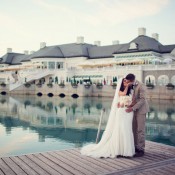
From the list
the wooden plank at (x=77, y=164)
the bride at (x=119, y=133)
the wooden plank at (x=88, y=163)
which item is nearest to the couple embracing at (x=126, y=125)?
the bride at (x=119, y=133)

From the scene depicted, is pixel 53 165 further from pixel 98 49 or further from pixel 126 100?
pixel 98 49

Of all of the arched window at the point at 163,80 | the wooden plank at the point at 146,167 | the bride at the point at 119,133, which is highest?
the arched window at the point at 163,80

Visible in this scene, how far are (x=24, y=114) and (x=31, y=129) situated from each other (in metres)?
8.71

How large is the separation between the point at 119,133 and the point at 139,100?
1202 mm

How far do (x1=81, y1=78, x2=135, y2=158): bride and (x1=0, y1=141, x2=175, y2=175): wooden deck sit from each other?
27 cm

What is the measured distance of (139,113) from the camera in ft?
29.9

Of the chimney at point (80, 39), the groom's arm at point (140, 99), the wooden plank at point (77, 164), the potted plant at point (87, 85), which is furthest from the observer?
the chimney at point (80, 39)

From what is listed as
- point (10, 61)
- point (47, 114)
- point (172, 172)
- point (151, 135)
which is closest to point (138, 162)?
point (172, 172)

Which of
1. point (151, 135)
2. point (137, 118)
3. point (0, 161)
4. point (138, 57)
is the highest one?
point (138, 57)

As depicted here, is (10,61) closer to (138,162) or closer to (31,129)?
(31,129)

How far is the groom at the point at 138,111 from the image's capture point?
899cm

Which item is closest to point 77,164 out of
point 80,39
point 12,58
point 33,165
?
point 33,165

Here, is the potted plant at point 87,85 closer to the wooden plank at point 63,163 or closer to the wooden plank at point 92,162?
the wooden plank at point 92,162

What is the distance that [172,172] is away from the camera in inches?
287
